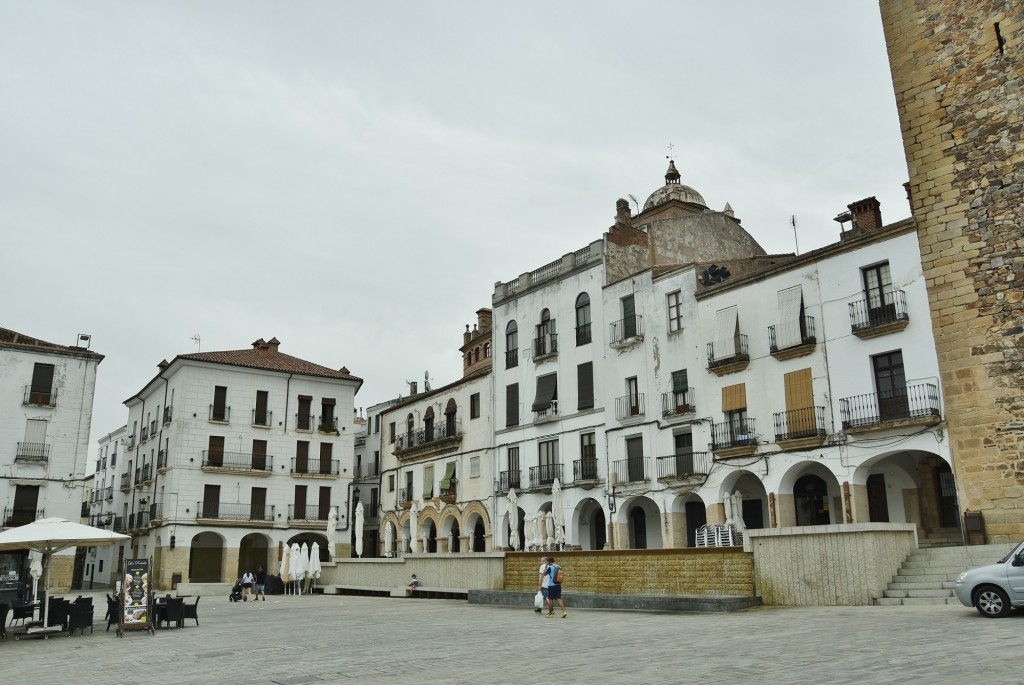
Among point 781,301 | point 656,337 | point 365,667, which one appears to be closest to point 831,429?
point 781,301

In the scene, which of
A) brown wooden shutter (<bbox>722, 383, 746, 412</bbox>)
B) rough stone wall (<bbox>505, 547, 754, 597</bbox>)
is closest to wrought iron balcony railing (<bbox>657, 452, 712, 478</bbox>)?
brown wooden shutter (<bbox>722, 383, 746, 412</bbox>)

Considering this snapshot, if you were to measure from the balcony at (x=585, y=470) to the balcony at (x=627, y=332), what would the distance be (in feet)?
16.6

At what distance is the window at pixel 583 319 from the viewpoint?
1486 inches

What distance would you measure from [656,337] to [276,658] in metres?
23.8

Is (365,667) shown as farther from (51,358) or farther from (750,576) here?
(51,358)

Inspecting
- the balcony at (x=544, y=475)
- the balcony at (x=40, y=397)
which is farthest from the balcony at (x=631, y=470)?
the balcony at (x=40, y=397)

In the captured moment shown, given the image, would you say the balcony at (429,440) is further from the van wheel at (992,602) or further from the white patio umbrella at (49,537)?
the van wheel at (992,602)

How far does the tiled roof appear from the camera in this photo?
160 ft

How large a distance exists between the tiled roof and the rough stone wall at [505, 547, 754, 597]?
29.0 metres

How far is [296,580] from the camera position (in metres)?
37.9

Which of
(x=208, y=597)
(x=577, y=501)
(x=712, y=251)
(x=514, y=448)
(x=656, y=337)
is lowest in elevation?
(x=208, y=597)

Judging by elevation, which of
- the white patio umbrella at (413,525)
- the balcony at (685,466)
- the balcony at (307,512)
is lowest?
the white patio umbrella at (413,525)

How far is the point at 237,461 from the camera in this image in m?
47.6

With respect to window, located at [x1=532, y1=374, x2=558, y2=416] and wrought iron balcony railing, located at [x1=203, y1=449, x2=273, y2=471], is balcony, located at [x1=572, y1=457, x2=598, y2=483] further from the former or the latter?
wrought iron balcony railing, located at [x1=203, y1=449, x2=273, y2=471]
